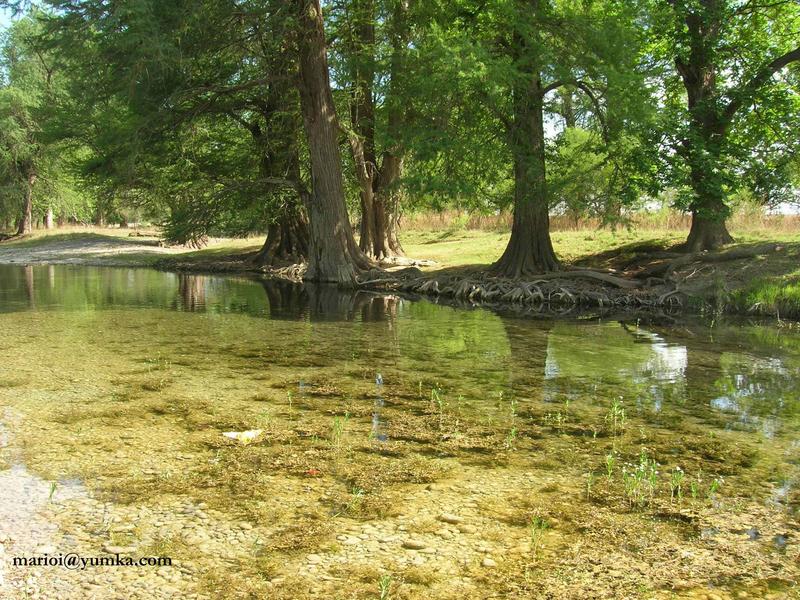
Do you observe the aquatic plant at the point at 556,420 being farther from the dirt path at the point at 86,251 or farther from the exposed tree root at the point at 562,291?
the dirt path at the point at 86,251

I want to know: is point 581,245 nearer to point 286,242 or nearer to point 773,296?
point 773,296

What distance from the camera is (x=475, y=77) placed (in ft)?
49.4

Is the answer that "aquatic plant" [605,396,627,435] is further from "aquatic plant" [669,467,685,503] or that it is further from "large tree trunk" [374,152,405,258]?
→ "large tree trunk" [374,152,405,258]

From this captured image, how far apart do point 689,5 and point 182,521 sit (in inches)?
687

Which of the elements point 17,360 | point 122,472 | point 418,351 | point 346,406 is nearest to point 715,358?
point 418,351

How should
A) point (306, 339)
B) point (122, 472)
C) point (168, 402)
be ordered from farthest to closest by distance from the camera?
point (306, 339)
point (168, 402)
point (122, 472)

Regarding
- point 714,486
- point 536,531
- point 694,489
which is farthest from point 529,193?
point 536,531

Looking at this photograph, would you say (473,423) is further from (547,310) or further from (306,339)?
(547,310)

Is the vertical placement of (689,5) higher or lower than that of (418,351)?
higher

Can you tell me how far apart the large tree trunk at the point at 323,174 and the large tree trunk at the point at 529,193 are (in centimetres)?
486

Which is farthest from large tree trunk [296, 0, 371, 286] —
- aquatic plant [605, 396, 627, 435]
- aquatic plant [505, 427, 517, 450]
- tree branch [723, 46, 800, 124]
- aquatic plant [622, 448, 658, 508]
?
aquatic plant [622, 448, 658, 508]

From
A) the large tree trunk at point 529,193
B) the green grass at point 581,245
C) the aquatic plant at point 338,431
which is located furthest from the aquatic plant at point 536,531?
the green grass at point 581,245

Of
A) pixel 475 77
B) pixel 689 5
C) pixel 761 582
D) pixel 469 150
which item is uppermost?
pixel 689 5

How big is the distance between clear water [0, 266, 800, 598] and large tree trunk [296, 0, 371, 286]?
1034 cm
